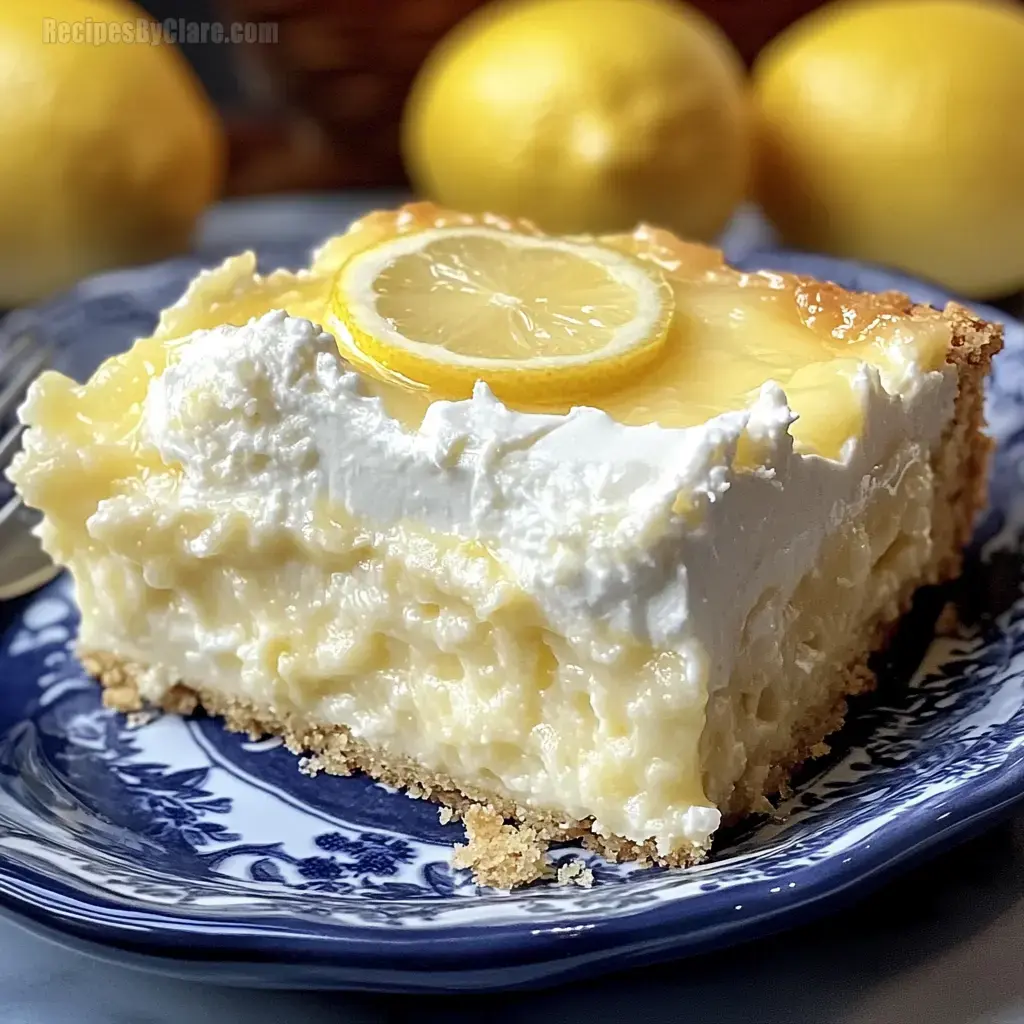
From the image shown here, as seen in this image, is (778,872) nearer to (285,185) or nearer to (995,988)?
(995,988)

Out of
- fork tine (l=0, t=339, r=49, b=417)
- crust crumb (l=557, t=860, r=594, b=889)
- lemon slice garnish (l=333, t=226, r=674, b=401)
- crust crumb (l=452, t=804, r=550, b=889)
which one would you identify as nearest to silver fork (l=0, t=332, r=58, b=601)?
fork tine (l=0, t=339, r=49, b=417)

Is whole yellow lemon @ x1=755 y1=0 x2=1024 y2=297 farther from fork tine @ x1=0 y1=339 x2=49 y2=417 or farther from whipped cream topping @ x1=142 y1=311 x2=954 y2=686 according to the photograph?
fork tine @ x1=0 y1=339 x2=49 y2=417

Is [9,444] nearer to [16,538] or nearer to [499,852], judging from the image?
[16,538]

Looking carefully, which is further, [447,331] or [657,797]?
[447,331]

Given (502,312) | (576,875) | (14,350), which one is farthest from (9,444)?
(576,875)

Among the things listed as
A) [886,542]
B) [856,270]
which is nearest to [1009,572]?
[886,542]

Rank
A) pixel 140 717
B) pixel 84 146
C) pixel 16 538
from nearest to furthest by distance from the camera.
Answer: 1. pixel 140 717
2. pixel 16 538
3. pixel 84 146

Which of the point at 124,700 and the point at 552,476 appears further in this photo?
the point at 124,700
